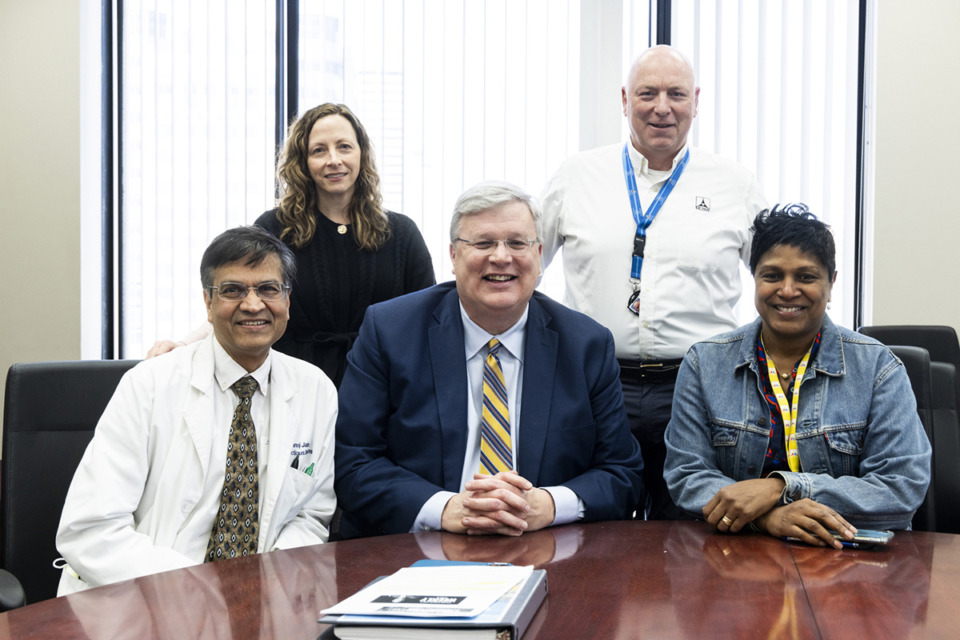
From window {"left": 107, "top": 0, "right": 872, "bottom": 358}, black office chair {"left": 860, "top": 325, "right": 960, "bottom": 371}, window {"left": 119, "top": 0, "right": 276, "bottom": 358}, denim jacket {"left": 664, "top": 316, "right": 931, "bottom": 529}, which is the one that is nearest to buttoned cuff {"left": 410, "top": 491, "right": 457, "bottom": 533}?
denim jacket {"left": 664, "top": 316, "right": 931, "bottom": 529}

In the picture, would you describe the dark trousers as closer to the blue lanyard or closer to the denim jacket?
the blue lanyard

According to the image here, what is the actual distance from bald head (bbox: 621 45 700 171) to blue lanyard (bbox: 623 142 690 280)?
72 mm

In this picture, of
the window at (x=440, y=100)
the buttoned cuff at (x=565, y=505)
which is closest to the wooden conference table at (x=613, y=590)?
the buttoned cuff at (x=565, y=505)

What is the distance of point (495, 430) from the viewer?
2059 millimetres

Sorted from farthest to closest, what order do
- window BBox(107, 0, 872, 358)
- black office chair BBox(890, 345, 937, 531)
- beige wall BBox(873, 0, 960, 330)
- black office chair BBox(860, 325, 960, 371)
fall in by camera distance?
1. window BBox(107, 0, 872, 358)
2. beige wall BBox(873, 0, 960, 330)
3. black office chair BBox(860, 325, 960, 371)
4. black office chair BBox(890, 345, 937, 531)

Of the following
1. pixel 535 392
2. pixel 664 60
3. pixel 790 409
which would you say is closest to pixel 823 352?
pixel 790 409

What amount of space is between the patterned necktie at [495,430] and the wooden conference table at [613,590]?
0.31 meters

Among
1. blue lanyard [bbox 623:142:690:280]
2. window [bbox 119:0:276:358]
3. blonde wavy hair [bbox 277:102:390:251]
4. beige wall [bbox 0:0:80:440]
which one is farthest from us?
window [bbox 119:0:276:358]

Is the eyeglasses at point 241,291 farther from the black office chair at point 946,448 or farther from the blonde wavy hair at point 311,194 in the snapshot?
the black office chair at point 946,448

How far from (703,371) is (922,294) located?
289 cm

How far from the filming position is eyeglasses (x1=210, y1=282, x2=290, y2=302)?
2.09m

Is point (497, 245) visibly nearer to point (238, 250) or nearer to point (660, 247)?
point (238, 250)

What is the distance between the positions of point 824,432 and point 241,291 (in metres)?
1.44

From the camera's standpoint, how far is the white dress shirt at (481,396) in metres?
1.91
